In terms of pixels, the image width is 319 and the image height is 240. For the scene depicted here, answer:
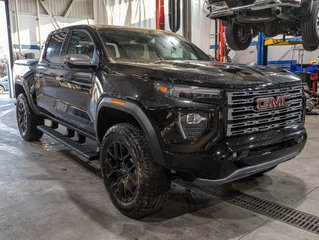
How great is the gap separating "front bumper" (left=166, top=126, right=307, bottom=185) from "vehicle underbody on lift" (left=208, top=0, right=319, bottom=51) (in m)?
2.73

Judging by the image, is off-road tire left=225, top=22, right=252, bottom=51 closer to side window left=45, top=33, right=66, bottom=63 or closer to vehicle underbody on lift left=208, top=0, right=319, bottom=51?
vehicle underbody on lift left=208, top=0, right=319, bottom=51

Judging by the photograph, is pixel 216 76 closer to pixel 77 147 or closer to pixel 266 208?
pixel 266 208

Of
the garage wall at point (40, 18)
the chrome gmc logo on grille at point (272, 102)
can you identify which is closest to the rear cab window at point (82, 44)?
the chrome gmc logo on grille at point (272, 102)

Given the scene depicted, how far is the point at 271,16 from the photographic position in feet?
15.4

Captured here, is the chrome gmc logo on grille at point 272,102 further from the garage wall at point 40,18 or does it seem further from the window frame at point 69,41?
the garage wall at point 40,18

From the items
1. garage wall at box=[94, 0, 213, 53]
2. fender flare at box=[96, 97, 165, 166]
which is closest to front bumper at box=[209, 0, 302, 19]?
fender flare at box=[96, 97, 165, 166]

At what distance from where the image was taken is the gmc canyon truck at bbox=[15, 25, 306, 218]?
2086mm

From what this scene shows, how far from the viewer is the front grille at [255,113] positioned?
2107 mm

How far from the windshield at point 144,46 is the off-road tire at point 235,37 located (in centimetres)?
230

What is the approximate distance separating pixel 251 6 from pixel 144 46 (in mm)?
2028

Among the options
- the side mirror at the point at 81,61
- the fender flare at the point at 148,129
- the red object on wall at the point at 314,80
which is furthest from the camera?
the red object on wall at the point at 314,80

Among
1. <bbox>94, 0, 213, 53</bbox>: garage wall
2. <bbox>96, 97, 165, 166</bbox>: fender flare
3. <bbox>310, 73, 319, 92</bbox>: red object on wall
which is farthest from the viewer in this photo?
<bbox>94, 0, 213, 53</bbox>: garage wall

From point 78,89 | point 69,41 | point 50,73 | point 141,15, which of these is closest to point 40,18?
point 141,15

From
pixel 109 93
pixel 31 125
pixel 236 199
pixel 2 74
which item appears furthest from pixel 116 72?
pixel 2 74
